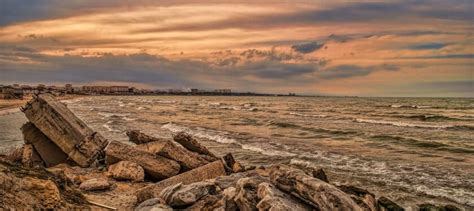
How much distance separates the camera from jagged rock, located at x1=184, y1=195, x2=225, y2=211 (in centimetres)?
770

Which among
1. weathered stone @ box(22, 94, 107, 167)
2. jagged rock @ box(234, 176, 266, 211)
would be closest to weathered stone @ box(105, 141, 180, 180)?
weathered stone @ box(22, 94, 107, 167)

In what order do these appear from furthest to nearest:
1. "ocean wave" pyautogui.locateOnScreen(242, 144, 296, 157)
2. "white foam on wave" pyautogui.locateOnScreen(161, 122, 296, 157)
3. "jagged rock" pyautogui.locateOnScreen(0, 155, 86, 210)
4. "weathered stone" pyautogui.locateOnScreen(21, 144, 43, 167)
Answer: "white foam on wave" pyautogui.locateOnScreen(161, 122, 296, 157)
"ocean wave" pyautogui.locateOnScreen(242, 144, 296, 157)
"weathered stone" pyautogui.locateOnScreen(21, 144, 43, 167)
"jagged rock" pyautogui.locateOnScreen(0, 155, 86, 210)

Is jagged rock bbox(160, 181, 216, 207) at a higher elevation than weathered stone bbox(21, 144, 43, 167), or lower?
higher

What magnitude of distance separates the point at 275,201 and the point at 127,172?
5565 mm

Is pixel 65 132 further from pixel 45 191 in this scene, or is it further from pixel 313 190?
pixel 313 190

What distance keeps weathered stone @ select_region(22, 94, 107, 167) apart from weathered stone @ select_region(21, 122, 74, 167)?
0.51 metres

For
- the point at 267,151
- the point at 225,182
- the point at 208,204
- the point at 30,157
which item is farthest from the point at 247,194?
the point at 267,151

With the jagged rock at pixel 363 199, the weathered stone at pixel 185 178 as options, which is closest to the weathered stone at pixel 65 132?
the weathered stone at pixel 185 178

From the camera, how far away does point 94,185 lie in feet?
31.9

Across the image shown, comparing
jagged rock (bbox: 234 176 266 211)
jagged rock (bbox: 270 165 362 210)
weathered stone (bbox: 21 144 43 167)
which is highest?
jagged rock (bbox: 270 165 362 210)

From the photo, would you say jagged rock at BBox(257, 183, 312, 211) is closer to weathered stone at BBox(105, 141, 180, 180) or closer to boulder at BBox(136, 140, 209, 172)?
weathered stone at BBox(105, 141, 180, 180)

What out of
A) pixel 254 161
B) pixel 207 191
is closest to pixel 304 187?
pixel 207 191

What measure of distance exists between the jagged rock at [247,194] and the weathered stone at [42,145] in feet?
27.1

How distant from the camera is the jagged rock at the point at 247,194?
23.3ft
